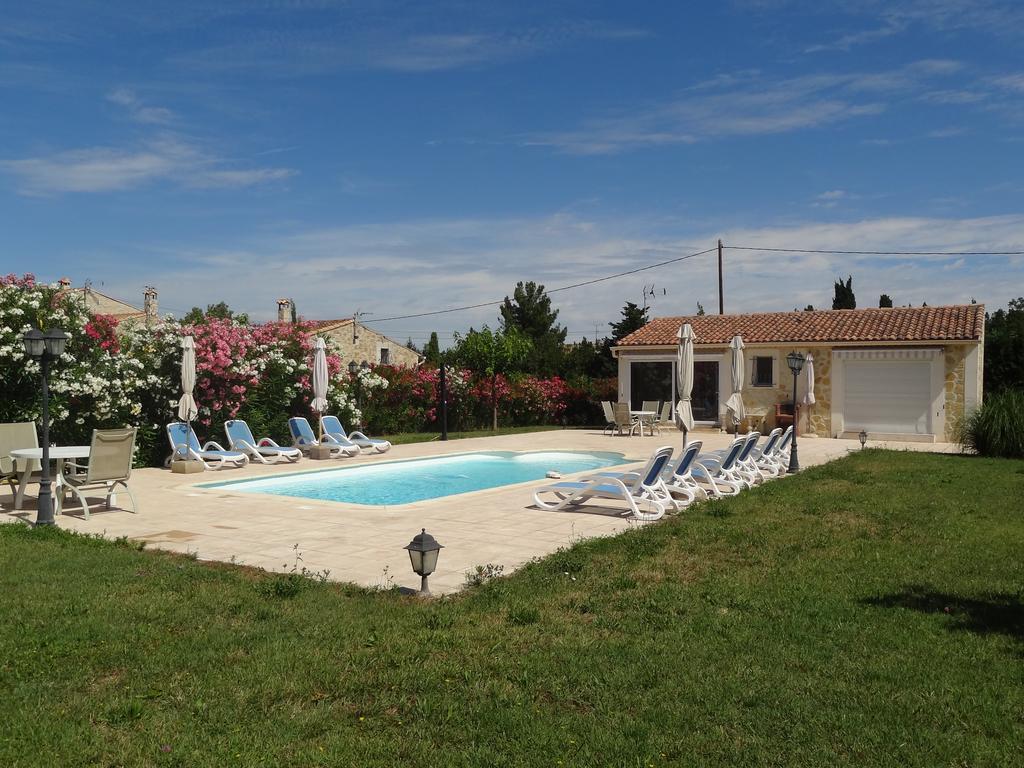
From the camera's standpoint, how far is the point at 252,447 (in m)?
16.2

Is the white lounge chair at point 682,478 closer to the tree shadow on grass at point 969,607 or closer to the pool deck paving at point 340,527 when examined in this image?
the pool deck paving at point 340,527

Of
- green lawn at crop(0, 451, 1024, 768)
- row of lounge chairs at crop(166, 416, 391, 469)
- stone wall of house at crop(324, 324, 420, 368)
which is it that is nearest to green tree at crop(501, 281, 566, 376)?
stone wall of house at crop(324, 324, 420, 368)

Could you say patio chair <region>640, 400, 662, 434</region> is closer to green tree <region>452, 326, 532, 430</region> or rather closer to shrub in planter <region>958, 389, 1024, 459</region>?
green tree <region>452, 326, 532, 430</region>

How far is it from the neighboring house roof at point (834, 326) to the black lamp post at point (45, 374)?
55.3 feet

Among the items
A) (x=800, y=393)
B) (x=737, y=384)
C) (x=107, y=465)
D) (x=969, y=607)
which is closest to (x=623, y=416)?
(x=800, y=393)

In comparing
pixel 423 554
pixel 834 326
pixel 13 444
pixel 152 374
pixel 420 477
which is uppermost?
pixel 834 326

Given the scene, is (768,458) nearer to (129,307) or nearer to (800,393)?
(800,393)

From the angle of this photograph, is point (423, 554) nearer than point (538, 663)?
No

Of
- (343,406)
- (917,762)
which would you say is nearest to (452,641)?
(917,762)

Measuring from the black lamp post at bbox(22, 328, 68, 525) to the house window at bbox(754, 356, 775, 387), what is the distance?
65.0 feet

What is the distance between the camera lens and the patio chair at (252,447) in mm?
16188

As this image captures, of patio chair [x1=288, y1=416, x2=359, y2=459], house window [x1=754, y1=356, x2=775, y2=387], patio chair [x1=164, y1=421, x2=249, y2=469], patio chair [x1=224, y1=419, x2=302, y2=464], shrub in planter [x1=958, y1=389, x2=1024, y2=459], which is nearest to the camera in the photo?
patio chair [x1=164, y1=421, x2=249, y2=469]

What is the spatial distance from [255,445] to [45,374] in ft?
25.0

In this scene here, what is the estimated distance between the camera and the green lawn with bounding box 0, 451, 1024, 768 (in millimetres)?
3539
